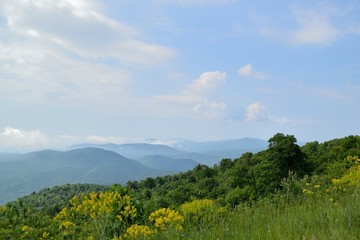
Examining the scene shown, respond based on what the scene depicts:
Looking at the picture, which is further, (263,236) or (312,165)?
(312,165)

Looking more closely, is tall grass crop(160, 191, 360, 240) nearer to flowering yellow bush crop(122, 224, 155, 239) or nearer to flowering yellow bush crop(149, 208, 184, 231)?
flowering yellow bush crop(149, 208, 184, 231)

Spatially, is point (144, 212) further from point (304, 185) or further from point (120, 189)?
point (304, 185)

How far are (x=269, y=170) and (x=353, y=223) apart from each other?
77.7ft

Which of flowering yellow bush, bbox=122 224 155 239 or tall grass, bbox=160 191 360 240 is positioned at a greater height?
tall grass, bbox=160 191 360 240

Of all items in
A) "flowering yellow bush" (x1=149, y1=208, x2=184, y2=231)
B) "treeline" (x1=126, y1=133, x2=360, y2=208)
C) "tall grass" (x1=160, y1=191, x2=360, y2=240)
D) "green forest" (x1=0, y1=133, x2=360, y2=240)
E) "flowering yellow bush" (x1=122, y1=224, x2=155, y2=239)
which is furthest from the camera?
"treeline" (x1=126, y1=133, x2=360, y2=208)

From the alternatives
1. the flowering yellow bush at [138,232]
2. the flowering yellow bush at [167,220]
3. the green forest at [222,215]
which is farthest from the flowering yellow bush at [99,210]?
the flowering yellow bush at [167,220]

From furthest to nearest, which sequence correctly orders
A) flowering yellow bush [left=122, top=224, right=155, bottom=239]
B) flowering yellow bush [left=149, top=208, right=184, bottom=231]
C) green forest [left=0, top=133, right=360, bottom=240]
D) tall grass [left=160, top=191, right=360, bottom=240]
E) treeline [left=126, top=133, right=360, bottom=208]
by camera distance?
treeline [left=126, top=133, right=360, bottom=208], flowering yellow bush [left=149, top=208, right=184, bottom=231], flowering yellow bush [left=122, top=224, right=155, bottom=239], green forest [left=0, top=133, right=360, bottom=240], tall grass [left=160, top=191, right=360, bottom=240]

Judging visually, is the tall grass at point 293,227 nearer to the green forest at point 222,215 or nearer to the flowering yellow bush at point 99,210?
the green forest at point 222,215

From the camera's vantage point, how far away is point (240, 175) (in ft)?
98.4

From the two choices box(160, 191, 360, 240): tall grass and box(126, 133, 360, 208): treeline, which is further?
box(126, 133, 360, 208): treeline

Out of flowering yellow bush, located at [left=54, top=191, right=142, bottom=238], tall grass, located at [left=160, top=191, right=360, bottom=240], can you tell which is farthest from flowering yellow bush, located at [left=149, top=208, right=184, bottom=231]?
flowering yellow bush, located at [left=54, top=191, right=142, bottom=238]

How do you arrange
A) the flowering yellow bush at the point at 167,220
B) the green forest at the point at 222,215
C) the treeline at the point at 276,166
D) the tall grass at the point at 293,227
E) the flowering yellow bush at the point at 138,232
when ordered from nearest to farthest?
the tall grass at the point at 293,227
the green forest at the point at 222,215
the flowering yellow bush at the point at 138,232
the flowering yellow bush at the point at 167,220
the treeline at the point at 276,166

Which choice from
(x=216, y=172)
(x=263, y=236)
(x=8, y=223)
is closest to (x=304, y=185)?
(x=263, y=236)

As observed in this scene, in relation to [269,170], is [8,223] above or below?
below
